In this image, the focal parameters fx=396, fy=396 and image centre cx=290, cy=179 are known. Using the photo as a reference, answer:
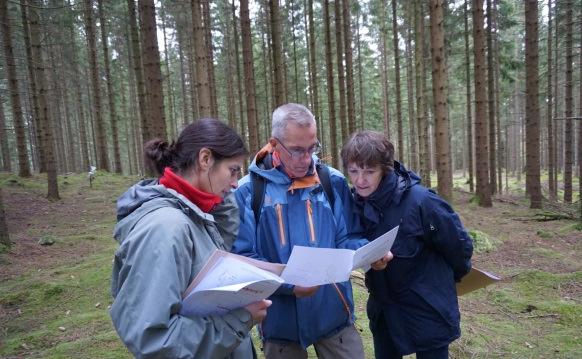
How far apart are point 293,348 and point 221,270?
1.19 m

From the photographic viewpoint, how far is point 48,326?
4.44m

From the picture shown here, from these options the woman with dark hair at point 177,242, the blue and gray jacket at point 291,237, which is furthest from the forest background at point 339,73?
the woman with dark hair at point 177,242

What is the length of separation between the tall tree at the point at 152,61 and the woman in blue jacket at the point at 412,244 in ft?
18.0

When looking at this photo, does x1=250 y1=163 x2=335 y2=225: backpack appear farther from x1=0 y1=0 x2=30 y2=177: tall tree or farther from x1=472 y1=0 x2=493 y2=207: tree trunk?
x1=0 y1=0 x2=30 y2=177: tall tree

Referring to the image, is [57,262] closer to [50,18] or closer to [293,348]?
[293,348]

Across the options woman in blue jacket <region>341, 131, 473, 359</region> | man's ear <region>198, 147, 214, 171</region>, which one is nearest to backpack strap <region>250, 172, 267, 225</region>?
woman in blue jacket <region>341, 131, 473, 359</region>

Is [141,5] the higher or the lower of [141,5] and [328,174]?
the higher

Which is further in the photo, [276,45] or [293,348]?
[276,45]

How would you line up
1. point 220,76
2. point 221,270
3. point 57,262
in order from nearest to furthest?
point 221,270 < point 57,262 < point 220,76

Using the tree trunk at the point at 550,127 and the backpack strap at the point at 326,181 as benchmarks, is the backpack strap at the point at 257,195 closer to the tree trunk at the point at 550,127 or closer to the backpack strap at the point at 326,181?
the backpack strap at the point at 326,181

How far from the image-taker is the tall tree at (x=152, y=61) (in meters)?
7.05

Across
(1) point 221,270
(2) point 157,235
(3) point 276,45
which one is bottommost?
(1) point 221,270

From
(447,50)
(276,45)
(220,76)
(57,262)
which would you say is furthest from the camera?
(220,76)

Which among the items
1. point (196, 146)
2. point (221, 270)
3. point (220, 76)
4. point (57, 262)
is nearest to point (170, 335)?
point (221, 270)
